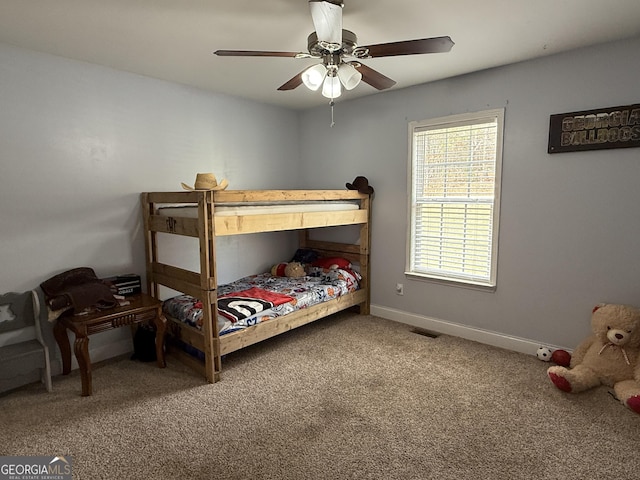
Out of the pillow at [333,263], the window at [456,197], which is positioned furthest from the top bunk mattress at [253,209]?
the window at [456,197]

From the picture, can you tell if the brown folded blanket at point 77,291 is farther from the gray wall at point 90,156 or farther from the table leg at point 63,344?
the table leg at point 63,344

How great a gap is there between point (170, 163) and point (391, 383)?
2.63 meters

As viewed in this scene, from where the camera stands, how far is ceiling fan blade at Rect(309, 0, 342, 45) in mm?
1758

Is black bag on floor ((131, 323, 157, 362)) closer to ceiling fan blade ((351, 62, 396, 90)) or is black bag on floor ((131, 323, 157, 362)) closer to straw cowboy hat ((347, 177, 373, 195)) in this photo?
straw cowboy hat ((347, 177, 373, 195))

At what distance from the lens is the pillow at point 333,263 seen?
4.06m

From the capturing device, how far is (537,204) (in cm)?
294

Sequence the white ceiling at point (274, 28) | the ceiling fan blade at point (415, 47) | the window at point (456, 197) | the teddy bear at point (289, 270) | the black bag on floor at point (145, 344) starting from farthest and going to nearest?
1. the teddy bear at point (289, 270)
2. the window at point (456, 197)
3. the black bag on floor at point (145, 344)
4. the white ceiling at point (274, 28)
5. the ceiling fan blade at point (415, 47)

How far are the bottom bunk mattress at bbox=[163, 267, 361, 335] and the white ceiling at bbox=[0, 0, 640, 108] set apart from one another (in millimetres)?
1880

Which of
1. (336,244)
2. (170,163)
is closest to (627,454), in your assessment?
(336,244)

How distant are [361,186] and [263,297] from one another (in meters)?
1.55

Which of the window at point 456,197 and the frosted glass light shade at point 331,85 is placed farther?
the window at point 456,197

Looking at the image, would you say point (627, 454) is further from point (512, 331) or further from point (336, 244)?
point (336, 244)

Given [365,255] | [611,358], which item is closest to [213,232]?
[365,255]

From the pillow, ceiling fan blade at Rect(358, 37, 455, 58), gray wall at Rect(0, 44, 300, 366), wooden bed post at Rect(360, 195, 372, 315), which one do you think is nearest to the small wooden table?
gray wall at Rect(0, 44, 300, 366)
